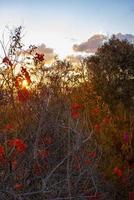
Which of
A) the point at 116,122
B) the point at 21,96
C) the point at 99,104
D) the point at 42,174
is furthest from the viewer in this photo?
the point at 99,104

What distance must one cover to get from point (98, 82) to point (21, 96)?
921 inches

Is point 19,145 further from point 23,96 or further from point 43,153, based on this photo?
point 23,96

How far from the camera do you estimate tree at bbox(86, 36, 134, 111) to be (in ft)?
106

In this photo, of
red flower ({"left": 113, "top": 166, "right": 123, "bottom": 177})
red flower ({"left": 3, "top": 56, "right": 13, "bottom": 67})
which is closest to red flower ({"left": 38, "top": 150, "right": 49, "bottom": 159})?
red flower ({"left": 113, "top": 166, "right": 123, "bottom": 177})

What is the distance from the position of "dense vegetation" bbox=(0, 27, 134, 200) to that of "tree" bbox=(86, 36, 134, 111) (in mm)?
10330

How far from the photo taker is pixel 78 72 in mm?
33938

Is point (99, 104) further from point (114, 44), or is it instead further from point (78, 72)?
point (114, 44)

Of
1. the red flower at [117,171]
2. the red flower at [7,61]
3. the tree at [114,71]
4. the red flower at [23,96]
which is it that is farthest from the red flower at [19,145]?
the tree at [114,71]

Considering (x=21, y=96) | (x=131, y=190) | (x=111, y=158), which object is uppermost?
(x=21, y=96)

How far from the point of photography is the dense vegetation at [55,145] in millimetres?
7098

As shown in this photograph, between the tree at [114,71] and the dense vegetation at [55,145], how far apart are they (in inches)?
407

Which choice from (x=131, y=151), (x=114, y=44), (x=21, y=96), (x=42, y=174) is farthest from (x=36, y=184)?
(x=114, y=44)

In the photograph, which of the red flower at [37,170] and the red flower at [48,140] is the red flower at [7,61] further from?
the red flower at [37,170]

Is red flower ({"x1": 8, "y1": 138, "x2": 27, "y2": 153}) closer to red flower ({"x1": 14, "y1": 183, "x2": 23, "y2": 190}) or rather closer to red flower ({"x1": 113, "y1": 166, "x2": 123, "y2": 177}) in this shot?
red flower ({"x1": 14, "y1": 183, "x2": 23, "y2": 190})
